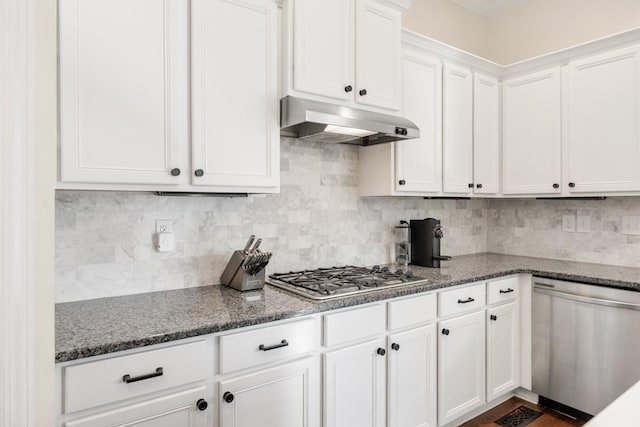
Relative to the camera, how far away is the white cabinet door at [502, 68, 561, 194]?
288cm

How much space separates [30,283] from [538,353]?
9.80ft

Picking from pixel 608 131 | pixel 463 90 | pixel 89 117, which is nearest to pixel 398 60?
pixel 463 90

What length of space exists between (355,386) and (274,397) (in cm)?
45

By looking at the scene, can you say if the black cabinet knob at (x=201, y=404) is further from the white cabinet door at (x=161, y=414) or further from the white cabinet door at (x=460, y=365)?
the white cabinet door at (x=460, y=365)

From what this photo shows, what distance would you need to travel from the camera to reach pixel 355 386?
1.84 metres

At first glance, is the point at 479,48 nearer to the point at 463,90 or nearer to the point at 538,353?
the point at 463,90

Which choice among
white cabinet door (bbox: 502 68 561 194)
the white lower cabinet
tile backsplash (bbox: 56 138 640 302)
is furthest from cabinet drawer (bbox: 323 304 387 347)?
white cabinet door (bbox: 502 68 561 194)

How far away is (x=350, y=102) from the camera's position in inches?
85.9

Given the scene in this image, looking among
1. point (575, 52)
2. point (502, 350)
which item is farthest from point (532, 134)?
point (502, 350)

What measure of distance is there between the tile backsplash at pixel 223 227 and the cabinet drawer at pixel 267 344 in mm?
656

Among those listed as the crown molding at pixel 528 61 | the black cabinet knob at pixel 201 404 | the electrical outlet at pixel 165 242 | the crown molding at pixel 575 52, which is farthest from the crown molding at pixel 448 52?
the black cabinet knob at pixel 201 404

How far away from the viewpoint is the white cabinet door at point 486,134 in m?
3.01

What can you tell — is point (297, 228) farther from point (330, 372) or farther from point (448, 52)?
point (448, 52)

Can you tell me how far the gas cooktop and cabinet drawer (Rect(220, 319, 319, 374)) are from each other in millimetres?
176
